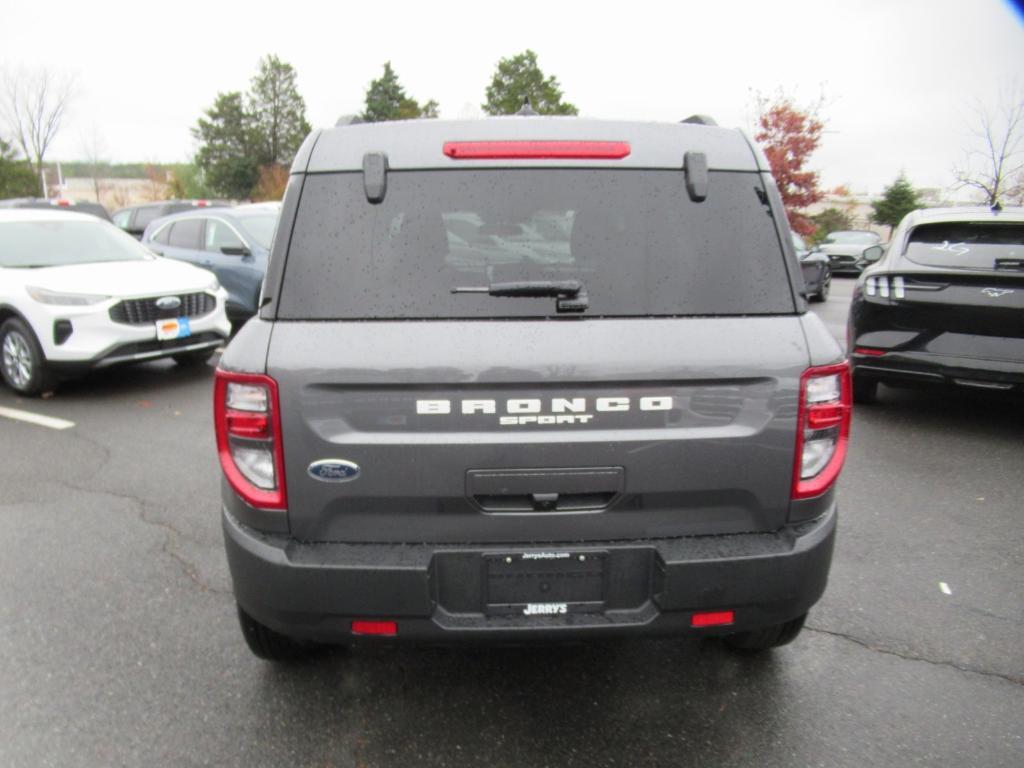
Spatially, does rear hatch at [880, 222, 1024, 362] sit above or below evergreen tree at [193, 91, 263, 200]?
below

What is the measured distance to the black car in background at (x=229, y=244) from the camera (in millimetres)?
9680

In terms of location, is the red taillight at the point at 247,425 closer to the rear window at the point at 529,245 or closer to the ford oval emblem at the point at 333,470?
the ford oval emblem at the point at 333,470

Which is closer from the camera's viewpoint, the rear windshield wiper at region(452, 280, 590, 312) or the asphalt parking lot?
the rear windshield wiper at region(452, 280, 590, 312)

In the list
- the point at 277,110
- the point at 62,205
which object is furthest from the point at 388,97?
the point at 62,205

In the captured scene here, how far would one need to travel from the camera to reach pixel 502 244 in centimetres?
224

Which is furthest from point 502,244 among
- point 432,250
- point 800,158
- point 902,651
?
point 800,158

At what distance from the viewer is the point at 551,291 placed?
212 cm

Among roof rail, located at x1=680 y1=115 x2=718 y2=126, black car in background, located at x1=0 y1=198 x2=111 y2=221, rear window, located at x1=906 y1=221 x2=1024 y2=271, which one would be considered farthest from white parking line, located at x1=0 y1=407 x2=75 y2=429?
black car in background, located at x1=0 y1=198 x2=111 y2=221

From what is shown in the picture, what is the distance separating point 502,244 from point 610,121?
568mm

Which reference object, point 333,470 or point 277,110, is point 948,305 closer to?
point 333,470

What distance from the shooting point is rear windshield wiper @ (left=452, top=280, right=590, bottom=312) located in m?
2.11

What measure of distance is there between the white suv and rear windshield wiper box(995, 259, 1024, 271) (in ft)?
21.9

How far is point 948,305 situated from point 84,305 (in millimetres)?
6990

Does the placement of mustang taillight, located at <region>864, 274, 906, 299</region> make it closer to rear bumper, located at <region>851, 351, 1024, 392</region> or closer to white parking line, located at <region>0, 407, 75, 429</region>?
rear bumper, located at <region>851, 351, 1024, 392</region>
